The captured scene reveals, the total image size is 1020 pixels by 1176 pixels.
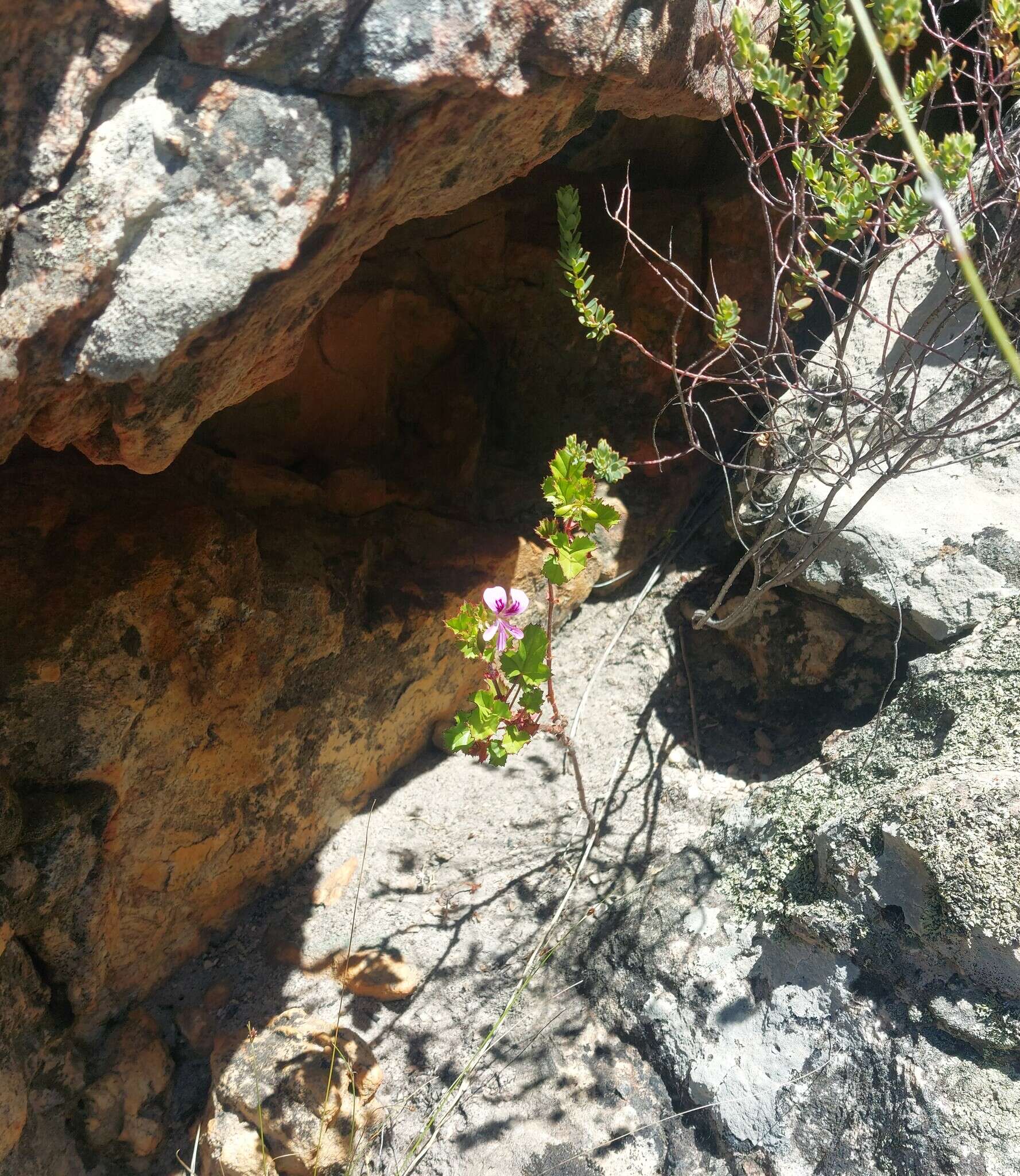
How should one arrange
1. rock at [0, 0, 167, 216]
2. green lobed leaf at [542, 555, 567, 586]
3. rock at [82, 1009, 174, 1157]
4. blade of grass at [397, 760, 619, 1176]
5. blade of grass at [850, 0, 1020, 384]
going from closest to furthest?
blade of grass at [850, 0, 1020, 384]
rock at [0, 0, 167, 216]
green lobed leaf at [542, 555, 567, 586]
blade of grass at [397, 760, 619, 1176]
rock at [82, 1009, 174, 1157]

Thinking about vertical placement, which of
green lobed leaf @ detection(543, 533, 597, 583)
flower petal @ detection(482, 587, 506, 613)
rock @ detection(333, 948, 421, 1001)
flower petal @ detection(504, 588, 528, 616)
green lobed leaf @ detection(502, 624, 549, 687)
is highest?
green lobed leaf @ detection(543, 533, 597, 583)

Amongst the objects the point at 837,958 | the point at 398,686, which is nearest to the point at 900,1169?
the point at 837,958

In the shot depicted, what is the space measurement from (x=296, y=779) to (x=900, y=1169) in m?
1.85

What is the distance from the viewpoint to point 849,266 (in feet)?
11.0

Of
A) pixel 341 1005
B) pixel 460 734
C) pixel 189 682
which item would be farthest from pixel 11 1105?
pixel 460 734

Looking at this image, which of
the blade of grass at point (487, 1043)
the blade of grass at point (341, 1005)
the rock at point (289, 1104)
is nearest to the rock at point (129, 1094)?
the rock at point (289, 1104)

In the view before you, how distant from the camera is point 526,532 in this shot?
3.27 metres

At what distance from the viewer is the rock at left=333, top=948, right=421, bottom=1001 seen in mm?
2557

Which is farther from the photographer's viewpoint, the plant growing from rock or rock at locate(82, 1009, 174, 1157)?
rock at locate(82, 1009, 174, 1157)

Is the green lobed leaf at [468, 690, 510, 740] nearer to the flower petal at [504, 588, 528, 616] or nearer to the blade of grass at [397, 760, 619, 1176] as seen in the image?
the flower petal at [504, 588, 528, 616]

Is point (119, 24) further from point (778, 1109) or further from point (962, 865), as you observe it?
point (778, 1109)

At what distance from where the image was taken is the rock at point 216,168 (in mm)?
1410

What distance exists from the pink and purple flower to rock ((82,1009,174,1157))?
1537mm

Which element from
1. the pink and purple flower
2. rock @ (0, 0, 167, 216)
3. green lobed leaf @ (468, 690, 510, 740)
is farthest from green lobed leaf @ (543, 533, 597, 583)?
rock @ (0, 0, 167, 216)
